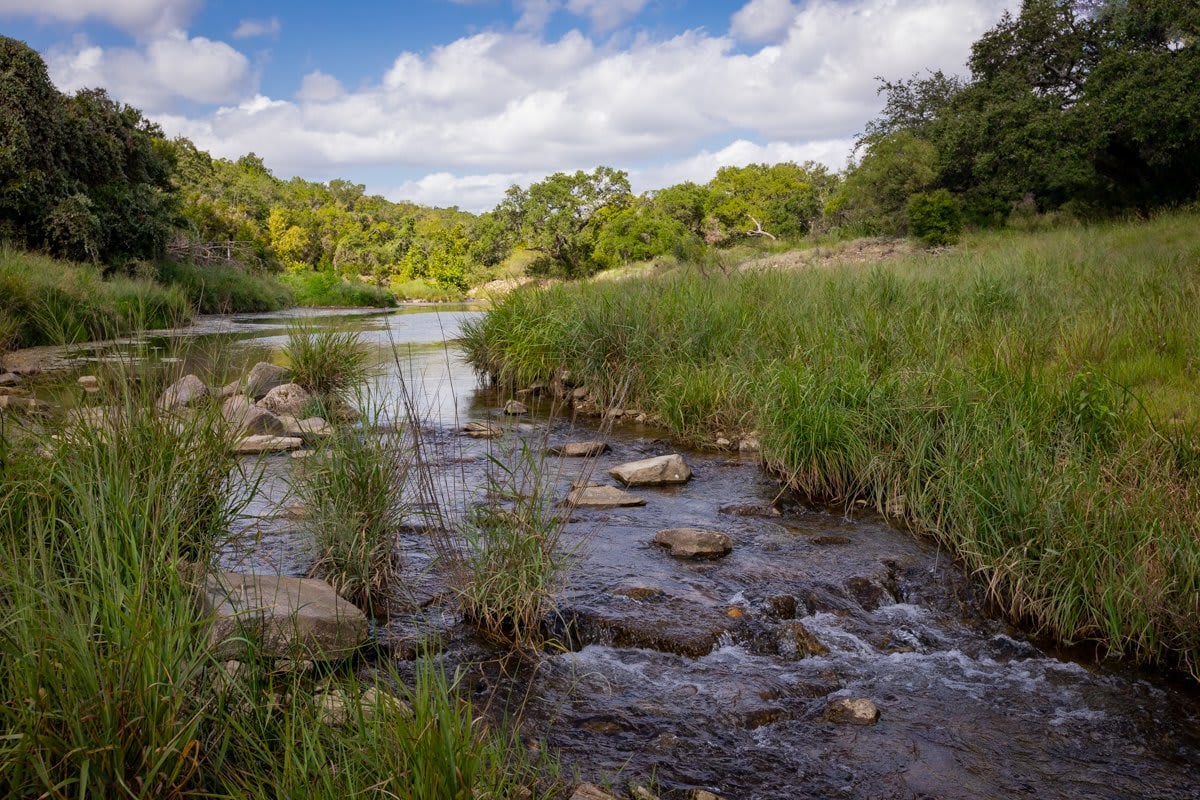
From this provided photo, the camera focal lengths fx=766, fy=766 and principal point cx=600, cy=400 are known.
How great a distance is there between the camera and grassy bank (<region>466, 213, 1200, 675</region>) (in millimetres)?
3559

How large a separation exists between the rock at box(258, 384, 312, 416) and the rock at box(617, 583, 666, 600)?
484 cm

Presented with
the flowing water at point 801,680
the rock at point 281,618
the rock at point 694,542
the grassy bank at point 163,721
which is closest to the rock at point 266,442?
the flowing water at point 801,680

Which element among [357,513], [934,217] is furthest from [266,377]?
[934,217]

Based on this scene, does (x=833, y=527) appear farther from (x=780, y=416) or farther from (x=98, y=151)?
Answer: (x=98, y=151)

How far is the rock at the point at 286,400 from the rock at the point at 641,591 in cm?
484

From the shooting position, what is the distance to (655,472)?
6.22 metres

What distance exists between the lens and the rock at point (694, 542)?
183 inches

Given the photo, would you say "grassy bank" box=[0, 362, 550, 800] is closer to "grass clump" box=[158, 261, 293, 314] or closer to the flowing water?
the flowing water

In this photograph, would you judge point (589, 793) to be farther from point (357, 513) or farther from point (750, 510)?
point (750, 510)

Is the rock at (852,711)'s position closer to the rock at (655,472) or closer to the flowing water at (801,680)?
the flowing water at (801,680)

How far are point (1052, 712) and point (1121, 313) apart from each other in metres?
4.91

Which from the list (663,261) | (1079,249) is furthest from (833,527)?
(663,261)

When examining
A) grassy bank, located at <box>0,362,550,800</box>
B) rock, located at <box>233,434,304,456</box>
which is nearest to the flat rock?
grassy bank, located at <box>0,362,550,800</box>

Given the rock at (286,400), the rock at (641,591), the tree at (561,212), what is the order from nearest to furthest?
the rock at (641,591) → the rock at (286,400) → the tree at (561,212)
